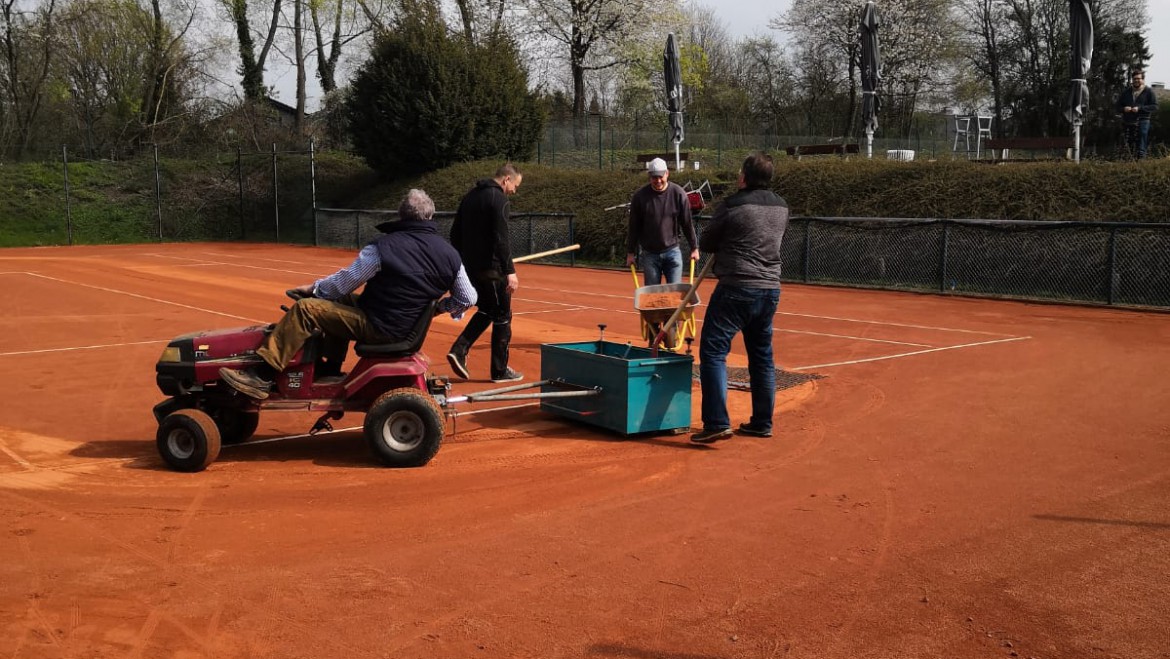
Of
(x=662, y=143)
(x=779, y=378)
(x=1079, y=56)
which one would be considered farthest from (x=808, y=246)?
(x=662, y=143)

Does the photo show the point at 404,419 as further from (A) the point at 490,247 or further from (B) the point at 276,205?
(B) the point at 276,205

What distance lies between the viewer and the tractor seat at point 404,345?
6.74 meters

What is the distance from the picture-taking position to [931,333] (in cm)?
1315

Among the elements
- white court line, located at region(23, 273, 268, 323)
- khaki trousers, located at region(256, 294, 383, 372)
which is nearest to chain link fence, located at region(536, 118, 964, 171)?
white court line, located at region(23, 273, 268, 323)

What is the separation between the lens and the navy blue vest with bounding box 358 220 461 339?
6.75 meters

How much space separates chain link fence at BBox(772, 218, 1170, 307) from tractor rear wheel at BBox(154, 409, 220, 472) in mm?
14467

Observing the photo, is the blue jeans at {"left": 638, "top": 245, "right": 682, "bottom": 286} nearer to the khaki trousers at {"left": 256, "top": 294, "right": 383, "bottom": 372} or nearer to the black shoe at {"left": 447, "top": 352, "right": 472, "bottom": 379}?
the black shoe at {"left": 447, "top": 352, "right": 472, "bottom": 379}

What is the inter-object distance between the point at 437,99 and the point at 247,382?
93.0 ft

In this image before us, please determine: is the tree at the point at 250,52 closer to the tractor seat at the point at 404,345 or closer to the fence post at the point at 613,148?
the fence post at the point at 613,148

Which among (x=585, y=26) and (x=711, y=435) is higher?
(x=585, y=26)

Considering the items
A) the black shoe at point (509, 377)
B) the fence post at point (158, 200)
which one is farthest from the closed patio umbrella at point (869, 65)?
the fence post at point (158, 200)

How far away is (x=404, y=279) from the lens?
6.78m

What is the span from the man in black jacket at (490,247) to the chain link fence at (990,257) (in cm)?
1114

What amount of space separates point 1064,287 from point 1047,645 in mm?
14496
